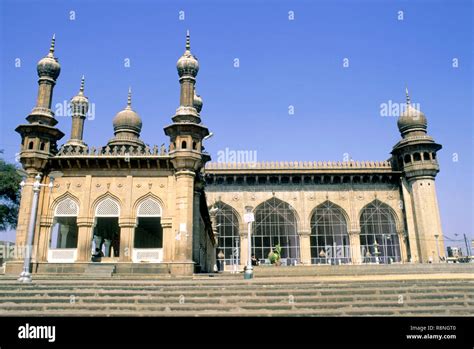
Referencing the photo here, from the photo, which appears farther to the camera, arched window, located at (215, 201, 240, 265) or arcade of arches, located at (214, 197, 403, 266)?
arched window, located at (215, 201, 240, 265)

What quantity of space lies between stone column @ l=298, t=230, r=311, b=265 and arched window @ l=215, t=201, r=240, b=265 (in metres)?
6.04

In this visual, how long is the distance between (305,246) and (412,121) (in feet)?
51.9

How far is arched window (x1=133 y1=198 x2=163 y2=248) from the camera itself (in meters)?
17.0

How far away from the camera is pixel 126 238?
658 inches

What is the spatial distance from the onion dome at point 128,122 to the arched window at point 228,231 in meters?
12.3

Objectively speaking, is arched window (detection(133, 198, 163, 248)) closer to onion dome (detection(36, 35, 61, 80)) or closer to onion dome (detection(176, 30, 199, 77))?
onion dome (detection(176, 30, 199, 77))

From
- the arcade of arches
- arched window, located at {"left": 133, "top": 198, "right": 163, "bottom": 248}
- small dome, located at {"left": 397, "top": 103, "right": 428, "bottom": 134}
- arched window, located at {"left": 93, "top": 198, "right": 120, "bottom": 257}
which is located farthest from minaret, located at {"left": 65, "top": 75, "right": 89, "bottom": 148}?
small dome, located at {"left": 397, "top": 103, "right": 428, "bottom": 134}

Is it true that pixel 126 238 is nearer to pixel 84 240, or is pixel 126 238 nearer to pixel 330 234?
pixel 84 240

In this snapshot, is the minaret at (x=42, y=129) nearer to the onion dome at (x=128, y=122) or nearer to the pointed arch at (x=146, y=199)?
the pointed arch at (x=146, y=199)

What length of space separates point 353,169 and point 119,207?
25478mm

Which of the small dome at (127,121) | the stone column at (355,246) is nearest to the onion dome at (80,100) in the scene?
the small dome at (127,121)

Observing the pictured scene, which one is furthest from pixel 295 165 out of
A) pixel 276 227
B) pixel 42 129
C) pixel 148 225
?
pixel 42 129
